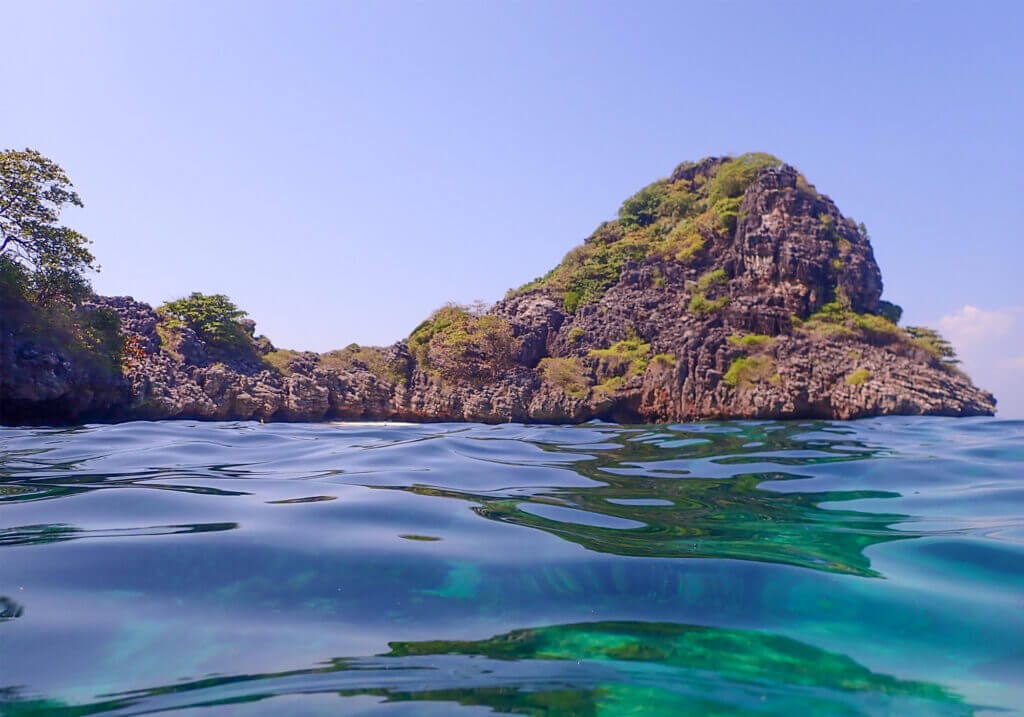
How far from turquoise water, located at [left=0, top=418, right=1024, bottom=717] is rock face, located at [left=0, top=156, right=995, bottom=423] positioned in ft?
49.1

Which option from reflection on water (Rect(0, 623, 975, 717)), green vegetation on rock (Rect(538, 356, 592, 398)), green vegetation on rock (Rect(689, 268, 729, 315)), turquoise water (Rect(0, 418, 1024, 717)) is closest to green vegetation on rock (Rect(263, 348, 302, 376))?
green vegetation on rock (Rect(538, 356, 592, 398))

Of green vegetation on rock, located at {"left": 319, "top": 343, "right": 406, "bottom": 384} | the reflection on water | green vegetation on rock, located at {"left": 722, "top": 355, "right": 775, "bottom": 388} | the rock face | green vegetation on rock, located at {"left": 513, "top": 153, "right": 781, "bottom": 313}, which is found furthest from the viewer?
green vegetation on rock, located at {"left": 513, "top": 153, "right": 781, "bottom": 313}

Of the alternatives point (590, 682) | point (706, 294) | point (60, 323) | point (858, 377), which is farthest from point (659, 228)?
point (590, 682)

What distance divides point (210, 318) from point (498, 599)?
22902mm

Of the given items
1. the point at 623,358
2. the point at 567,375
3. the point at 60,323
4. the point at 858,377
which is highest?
the point at 623,358

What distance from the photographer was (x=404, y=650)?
1.37m

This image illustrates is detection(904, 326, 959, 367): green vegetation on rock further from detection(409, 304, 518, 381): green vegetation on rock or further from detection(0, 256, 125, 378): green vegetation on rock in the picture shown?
detection(0, 256, 125, 378): green vegetation on rock

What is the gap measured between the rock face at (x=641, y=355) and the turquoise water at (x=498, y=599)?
49.1 feet

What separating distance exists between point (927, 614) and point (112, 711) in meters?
2.00

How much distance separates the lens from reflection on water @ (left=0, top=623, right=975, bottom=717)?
113cm

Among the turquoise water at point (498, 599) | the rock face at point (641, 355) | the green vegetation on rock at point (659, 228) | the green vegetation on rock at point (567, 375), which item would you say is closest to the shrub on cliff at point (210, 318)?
the rock face at point (641, 355)

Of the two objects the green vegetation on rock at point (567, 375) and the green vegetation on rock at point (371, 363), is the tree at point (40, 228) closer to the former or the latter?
the green vegetation on rock at point (371, 363)

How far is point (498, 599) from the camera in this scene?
5.64ft

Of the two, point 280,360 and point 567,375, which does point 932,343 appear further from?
point 280,360
